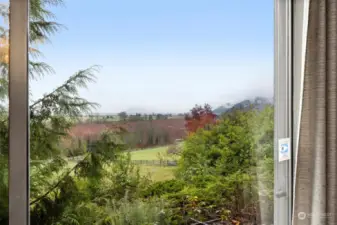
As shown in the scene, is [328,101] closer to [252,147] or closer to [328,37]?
[328,37]

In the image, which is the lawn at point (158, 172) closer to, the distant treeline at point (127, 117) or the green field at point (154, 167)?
the green field at point (154, 167)

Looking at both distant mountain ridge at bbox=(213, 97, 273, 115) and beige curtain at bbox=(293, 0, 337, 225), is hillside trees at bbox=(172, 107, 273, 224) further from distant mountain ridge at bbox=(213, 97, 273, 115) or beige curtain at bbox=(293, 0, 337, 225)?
beige curtain at bbox=(293, 0, 337, 225)

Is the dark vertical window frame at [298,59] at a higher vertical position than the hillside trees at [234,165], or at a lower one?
higher

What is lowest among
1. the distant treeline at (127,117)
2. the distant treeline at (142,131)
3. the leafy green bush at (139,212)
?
the leafy green bush at (139,212)

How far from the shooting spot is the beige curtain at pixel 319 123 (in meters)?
1.83

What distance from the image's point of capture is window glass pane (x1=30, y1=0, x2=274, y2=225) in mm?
1396

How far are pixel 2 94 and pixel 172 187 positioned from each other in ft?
2.76

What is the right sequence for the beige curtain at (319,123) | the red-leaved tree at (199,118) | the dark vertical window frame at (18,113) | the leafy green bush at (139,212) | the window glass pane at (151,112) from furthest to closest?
1. the beige curtain at (319,123)
2. the red-leaved tree at (199,118)
3. the leafy green bush at (139,212)
4. the window glass pane at (151,112)
5. the dark vertical window frame at (18,113)

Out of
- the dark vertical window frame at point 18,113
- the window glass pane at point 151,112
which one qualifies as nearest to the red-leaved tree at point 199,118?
the window glass pane at point 151,112

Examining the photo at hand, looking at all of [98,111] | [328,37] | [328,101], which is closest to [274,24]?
[328,37]

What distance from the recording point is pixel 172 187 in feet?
5.57

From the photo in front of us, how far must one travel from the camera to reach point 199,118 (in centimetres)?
174

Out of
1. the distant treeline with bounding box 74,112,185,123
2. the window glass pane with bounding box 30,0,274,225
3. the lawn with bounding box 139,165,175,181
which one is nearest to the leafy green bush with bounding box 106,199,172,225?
the window glass pane with bounding box 30,0,274,225

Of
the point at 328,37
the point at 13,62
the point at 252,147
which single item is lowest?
the point at 252,147
